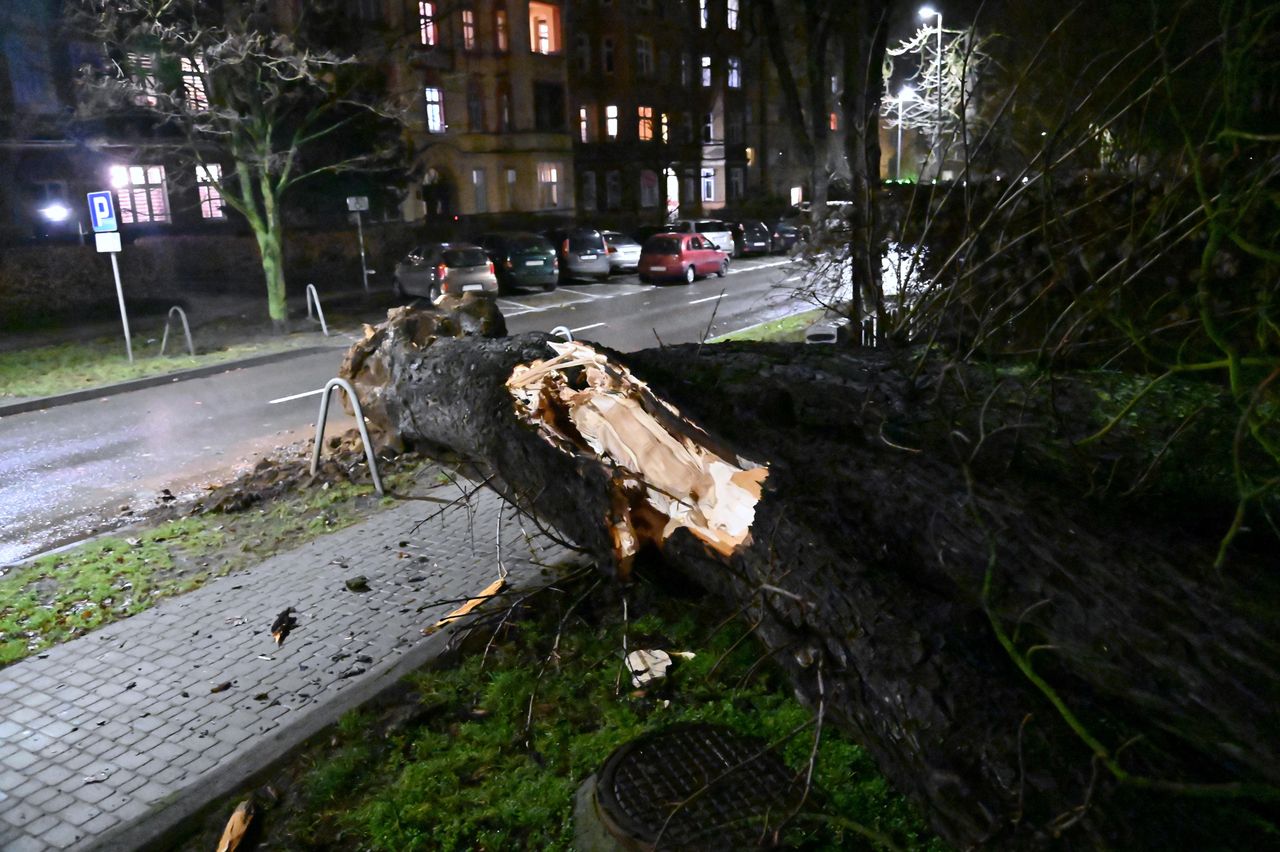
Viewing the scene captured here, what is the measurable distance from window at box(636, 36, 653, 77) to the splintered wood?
1856 inches

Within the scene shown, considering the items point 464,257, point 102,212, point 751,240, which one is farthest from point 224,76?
point 751,240

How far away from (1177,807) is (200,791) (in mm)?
3574

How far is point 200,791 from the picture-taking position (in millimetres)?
3842

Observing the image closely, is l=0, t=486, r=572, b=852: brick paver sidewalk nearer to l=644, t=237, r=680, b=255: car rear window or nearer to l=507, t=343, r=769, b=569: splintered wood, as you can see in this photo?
l=507, t=343, r=769, b=569: splintered wood

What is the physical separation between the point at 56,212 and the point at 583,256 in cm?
1550

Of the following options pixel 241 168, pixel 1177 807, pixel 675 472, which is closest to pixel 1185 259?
pixel 675 472

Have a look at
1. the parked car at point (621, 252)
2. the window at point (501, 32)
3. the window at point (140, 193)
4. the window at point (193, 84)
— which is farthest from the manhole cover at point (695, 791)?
the window at point (501, 32)

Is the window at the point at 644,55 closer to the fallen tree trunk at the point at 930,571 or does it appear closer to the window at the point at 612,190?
the window at the point at 612,190

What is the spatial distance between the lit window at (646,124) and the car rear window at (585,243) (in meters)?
22.8

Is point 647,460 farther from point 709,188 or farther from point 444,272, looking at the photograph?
point 709,188

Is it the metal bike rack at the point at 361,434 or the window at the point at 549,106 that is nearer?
the metal bike rack at the point at 361,434

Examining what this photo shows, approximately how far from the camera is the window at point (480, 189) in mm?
39688

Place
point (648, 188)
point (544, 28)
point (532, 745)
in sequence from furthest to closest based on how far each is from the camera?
point (648, 188) < point (544, 28) < point (532, 745)

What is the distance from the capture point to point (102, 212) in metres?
14.5
